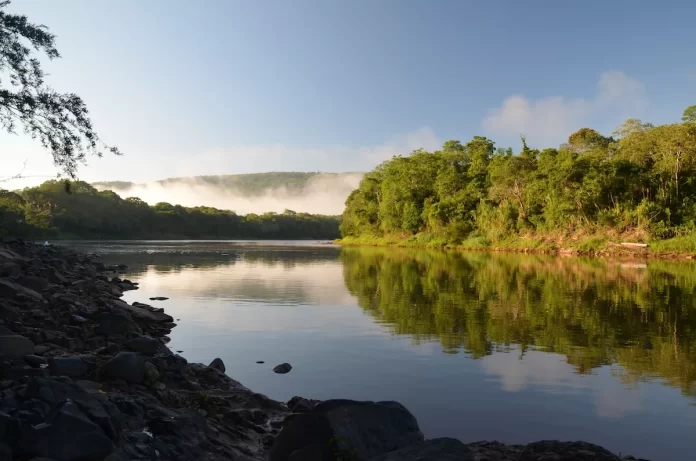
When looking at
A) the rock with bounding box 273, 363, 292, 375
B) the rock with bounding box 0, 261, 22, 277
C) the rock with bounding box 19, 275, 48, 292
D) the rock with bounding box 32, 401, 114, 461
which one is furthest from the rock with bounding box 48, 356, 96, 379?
the rock with bounding box 0, 261, 22, 277

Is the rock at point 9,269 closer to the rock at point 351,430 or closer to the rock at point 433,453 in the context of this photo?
the rock at point 351,430

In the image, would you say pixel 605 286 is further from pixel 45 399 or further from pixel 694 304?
pixel 45 399

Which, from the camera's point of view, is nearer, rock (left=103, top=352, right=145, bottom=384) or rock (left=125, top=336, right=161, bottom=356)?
rock (left=103, top=352, right=145, bottom=384)

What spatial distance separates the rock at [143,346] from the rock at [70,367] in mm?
2168

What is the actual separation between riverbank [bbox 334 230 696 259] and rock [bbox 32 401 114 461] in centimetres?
5462

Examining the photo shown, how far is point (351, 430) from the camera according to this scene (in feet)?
18.6

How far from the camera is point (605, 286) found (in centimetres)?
2514

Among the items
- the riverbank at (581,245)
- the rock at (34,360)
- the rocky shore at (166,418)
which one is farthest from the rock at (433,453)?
the riverbank at (581,245)

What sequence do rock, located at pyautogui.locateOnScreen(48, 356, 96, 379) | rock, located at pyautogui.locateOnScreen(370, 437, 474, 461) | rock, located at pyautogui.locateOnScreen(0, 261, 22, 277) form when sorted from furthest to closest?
rock, located at pyautogui.locateOnScreen(0, 261, 22, 277) → rock, located at pyautogui.locateOnScreen(48, 356, 96, 379) → rock, located at pyautogui.locateOnScreen(370, 437, 474, 461)

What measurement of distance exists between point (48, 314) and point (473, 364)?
30.5ft

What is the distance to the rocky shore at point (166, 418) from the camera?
15.3 ft

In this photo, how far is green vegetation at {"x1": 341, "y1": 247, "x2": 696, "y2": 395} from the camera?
37.8 feet

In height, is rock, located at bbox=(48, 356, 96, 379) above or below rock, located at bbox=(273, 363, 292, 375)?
above

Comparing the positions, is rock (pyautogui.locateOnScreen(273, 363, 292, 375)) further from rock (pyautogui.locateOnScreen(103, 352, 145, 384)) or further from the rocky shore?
rock (pyautogui.locateOnScreen(103, 352, 145, 384))
